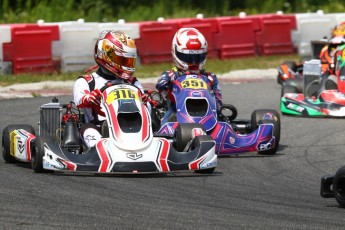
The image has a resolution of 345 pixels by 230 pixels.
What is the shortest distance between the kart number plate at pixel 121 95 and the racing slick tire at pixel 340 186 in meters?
2.52

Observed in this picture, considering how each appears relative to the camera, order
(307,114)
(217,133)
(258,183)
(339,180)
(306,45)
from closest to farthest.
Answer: (339,180) → (258,183) → (217,133) → (307,114) → (306,45)

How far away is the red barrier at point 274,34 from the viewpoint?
68.5 feet

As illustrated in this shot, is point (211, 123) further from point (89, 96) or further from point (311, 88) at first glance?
point (311, 88)

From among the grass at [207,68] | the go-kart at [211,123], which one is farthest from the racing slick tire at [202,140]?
the grass at [207,68]

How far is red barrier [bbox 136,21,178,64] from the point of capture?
18797 millimetres

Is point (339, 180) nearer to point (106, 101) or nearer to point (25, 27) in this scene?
point (106, 101)

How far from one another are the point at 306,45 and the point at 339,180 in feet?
46.2

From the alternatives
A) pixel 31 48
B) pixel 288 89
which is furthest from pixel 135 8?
pixel 288 89

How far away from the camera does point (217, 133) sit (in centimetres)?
1066

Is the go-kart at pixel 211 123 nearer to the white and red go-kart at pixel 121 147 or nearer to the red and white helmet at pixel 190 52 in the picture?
the red and white helmet at pixel 190 52

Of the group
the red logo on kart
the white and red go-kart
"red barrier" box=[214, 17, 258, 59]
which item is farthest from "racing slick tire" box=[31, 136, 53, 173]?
"red barrier" box=[214, 17, 258, 59]

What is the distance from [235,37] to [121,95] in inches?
429

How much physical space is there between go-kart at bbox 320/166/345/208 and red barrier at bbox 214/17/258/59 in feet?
40.6

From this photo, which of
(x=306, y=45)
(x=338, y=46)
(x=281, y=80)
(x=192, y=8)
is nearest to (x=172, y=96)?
(x=338, y=46)
